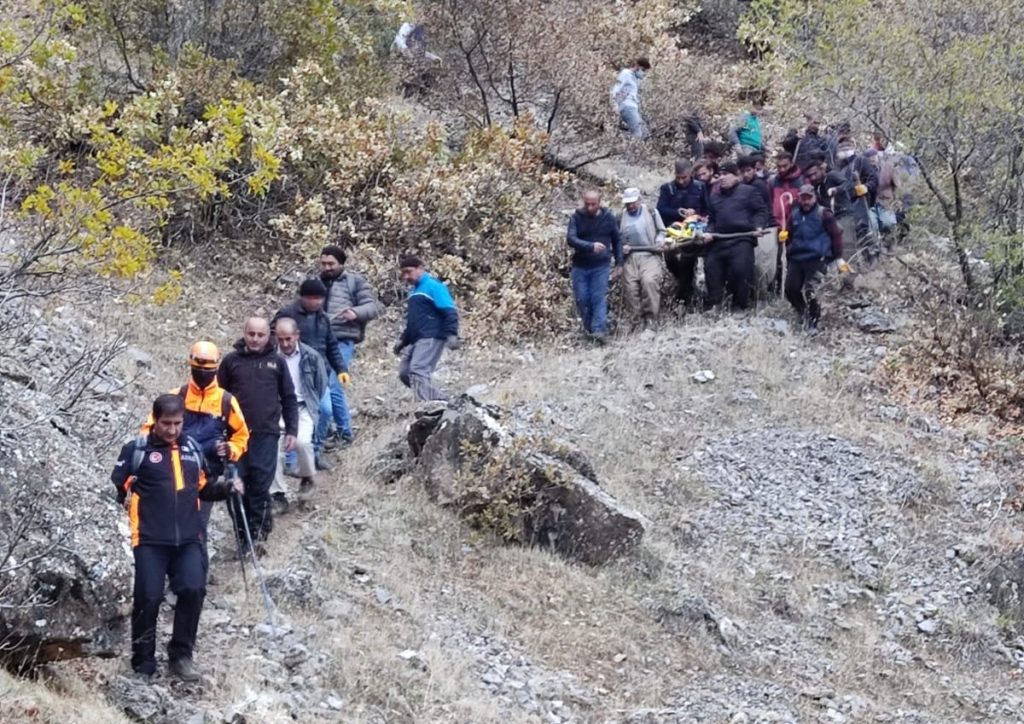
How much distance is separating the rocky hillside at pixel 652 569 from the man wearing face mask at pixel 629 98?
19.7 ft

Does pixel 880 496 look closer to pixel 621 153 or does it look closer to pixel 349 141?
pixel 349 141

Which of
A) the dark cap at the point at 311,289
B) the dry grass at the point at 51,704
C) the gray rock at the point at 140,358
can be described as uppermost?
the dark cap at the point at 311,289

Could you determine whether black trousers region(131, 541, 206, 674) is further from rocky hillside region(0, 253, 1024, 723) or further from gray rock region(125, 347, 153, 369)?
gray rock region(125, 347, 153, 369)

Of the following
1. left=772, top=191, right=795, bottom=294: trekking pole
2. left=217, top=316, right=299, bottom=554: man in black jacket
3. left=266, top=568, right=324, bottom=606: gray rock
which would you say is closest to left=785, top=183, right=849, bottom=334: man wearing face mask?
left=772, top=191, right=795, bottom=294: trekking pole

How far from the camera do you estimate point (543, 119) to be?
18859 mm

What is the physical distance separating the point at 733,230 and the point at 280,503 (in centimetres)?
630

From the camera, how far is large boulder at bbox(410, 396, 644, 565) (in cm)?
952

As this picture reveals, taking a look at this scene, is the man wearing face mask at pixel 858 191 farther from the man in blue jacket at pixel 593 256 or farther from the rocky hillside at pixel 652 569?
the man in blue jacket at pixel 593 256

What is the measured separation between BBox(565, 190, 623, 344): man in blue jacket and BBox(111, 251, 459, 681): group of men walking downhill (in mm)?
3094

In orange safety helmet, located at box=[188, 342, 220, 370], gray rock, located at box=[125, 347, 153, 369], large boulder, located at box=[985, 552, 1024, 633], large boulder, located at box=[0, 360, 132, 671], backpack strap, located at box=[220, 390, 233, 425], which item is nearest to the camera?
large boulder, located at box=[0, 360, 132, 671]

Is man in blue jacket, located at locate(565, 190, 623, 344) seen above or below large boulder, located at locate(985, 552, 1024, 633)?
above

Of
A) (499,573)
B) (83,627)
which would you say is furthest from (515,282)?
(83,627)

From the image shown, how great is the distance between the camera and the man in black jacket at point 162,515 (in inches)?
257

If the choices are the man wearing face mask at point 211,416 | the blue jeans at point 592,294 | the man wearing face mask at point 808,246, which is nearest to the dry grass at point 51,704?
the man wearing face mask at point 211,416
